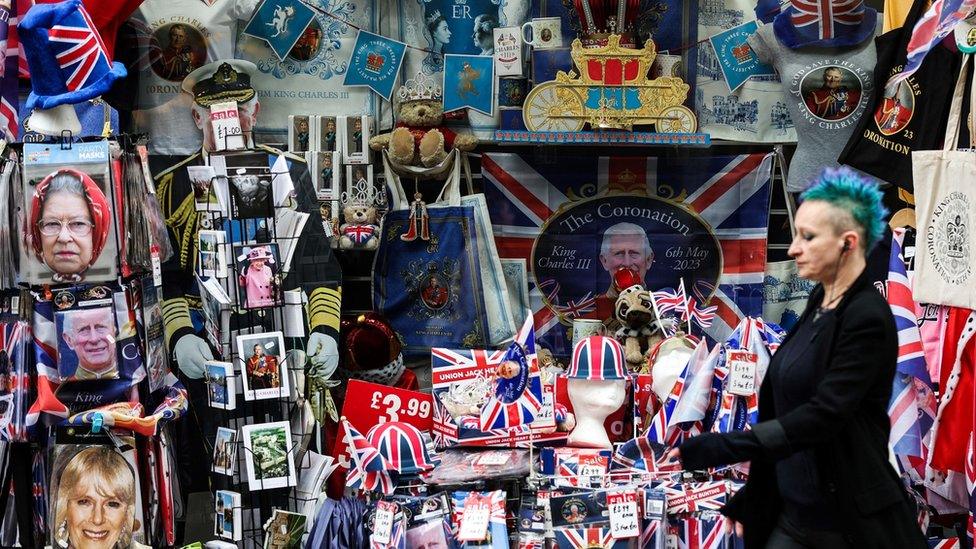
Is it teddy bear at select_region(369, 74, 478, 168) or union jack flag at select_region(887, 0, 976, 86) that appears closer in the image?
union jack flag at select_region(887, 0, 976, 86)

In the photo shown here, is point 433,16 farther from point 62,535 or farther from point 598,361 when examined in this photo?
point 62,535

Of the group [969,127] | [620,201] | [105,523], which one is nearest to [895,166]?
[969,127]

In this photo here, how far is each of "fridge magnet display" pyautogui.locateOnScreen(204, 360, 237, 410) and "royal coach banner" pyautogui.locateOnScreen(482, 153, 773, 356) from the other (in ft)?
6.64

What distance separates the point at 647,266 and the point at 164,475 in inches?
116

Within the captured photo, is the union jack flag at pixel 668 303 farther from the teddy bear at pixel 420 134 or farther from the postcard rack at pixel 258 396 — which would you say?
the postcard rack at pixel 258 396

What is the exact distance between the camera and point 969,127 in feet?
17.3

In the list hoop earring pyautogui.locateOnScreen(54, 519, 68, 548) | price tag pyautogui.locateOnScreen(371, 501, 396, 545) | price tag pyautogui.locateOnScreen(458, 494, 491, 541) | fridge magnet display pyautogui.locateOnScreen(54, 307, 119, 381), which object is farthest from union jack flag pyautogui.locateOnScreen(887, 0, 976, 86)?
hoop earring pyautogui.locateOnScreen(54, 519, 68, 548)

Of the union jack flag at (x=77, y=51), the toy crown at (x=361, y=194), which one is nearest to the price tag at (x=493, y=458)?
the toy crown at (x=361, y=194)

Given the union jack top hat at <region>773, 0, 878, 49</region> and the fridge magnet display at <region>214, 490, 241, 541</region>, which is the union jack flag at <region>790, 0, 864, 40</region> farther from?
the fridge magnet display at <region>214, 490, 241, 541</region>

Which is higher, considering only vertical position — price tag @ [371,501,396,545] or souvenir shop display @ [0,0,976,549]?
souvenir shop display @ [0,0,976,549]

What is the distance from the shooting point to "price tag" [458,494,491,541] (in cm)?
505

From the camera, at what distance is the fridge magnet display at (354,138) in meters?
6.76

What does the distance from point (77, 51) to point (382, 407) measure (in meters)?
2.21

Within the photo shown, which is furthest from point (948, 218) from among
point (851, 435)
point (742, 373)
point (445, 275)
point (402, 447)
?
point (445, 275)
